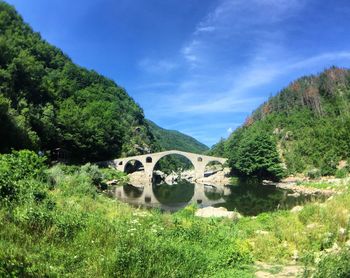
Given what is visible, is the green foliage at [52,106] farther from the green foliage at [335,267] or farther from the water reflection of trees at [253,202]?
the green foliage at [335,267]

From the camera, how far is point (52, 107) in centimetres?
5919

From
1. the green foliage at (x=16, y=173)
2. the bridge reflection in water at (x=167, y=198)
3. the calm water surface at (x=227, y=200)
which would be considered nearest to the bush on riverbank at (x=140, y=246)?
the green foliage at (x=16, y=173)

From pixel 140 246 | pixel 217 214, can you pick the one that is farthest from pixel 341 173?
pixel 140 246

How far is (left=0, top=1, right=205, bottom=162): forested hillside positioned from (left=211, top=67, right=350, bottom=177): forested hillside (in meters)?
24.3

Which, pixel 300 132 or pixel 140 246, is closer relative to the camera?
pixel 140 246

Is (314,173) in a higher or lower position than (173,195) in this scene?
higher

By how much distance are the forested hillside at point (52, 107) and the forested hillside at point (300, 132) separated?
24.3m

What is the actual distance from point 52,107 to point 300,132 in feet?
158

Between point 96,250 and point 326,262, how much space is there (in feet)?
12.0

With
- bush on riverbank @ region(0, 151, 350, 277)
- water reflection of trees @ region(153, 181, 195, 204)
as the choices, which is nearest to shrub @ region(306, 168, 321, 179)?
water reflection of trees @ region(153, 181, 195, 204)

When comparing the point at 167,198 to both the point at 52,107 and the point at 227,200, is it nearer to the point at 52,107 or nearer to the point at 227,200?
the point at 227,200

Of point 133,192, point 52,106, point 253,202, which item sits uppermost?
point 52,106

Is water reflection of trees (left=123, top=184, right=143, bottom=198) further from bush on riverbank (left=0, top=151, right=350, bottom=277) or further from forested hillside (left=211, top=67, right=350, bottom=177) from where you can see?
bush on riverbank (left=0, top=151, right=350, bottom=277)

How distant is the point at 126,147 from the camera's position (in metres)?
81.4
